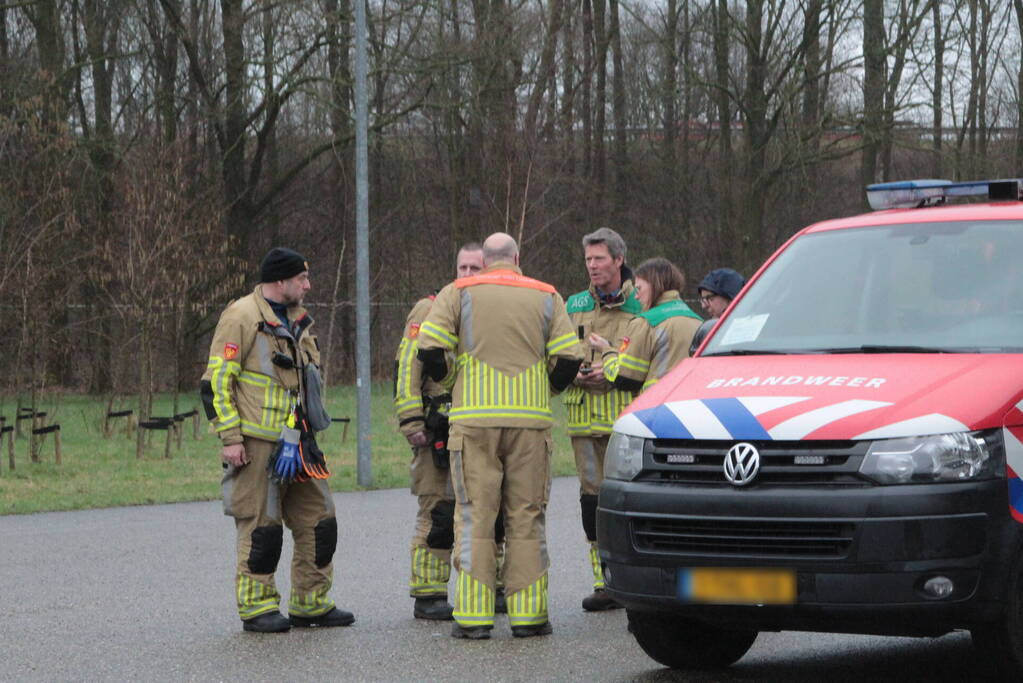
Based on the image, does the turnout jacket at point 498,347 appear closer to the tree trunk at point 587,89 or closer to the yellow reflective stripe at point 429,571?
the yellow reflective stripe at point 429,571

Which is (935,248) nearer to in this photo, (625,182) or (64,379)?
(64,379)

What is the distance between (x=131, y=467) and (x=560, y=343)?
1094 centimetres

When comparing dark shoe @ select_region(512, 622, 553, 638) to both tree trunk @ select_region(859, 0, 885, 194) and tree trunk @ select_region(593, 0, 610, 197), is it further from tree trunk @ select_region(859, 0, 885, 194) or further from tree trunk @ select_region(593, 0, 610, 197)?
tree trunk @ select_region(593, 0, 610, 197)

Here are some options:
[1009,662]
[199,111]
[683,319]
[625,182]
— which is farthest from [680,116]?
[1009,662]

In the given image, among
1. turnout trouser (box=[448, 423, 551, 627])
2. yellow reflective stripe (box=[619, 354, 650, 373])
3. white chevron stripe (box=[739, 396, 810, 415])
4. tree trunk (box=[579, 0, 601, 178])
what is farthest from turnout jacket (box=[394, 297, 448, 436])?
tree trunk (box=[579, 0, 601, 178])

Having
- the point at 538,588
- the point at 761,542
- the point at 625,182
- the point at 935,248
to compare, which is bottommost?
the point at 538,588

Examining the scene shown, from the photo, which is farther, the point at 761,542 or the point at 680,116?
the point at 680,116

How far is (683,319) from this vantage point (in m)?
8.88

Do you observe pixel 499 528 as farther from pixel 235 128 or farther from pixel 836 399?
pixel 235 128

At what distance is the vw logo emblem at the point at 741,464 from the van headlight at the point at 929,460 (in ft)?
1.24

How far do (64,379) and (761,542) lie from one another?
2436cm

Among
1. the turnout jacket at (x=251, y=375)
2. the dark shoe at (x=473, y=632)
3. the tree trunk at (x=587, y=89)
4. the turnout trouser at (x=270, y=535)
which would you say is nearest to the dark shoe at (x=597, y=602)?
the dark shoe at (x=473, y=632)

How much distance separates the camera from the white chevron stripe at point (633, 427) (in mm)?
6242

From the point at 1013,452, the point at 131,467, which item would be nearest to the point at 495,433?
the point at 1013,452
